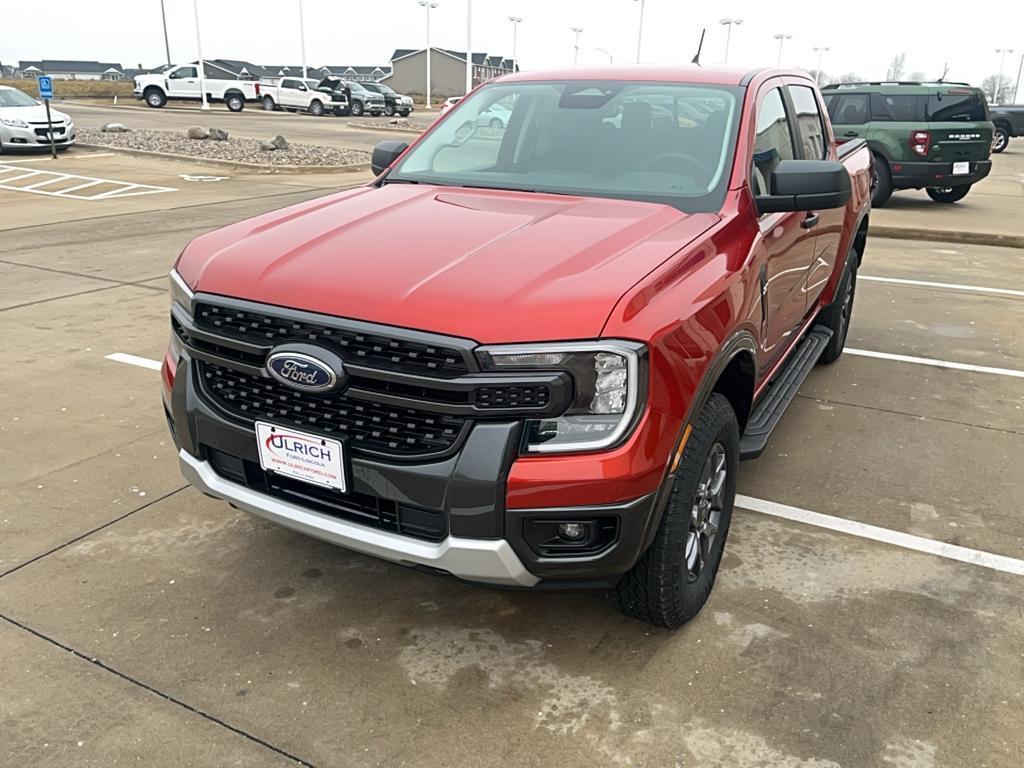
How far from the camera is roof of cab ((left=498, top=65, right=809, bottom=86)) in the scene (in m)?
3.85

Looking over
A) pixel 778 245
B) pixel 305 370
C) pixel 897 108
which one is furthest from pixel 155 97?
pixel 305 370

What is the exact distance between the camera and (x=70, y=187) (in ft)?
47.5

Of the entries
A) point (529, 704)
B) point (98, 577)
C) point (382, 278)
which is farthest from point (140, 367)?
point (529, 704)

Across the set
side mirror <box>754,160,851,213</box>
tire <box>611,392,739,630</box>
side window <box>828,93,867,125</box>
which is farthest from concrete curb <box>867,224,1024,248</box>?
tire <box>611,392,739,630</box>

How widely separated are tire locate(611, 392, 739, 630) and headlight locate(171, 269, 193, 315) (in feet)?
5.45

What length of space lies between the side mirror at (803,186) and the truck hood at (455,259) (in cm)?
41

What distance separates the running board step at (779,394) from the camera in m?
3.47

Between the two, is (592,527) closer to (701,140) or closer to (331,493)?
(331,493)

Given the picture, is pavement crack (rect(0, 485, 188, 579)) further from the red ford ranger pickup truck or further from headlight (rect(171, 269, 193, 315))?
headlight (rect(171, 269, 193, 315))

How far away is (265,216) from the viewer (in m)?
3.34

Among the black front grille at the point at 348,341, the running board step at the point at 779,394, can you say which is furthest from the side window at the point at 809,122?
the black front grille at the point at 348,341

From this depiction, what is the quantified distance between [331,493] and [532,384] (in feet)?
2.54

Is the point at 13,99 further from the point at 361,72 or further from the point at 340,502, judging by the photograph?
the point at 361,72

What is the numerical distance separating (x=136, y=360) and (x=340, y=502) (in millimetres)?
3644
